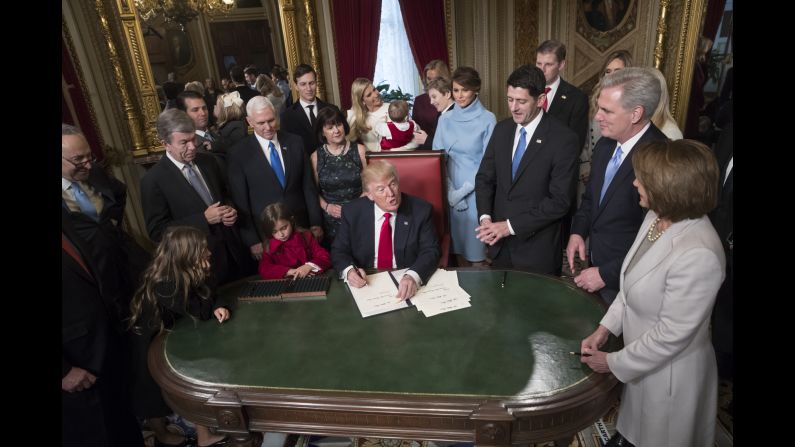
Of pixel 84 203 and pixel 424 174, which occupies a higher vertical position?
pixel 84 203

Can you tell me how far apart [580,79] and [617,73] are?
16.8 feet

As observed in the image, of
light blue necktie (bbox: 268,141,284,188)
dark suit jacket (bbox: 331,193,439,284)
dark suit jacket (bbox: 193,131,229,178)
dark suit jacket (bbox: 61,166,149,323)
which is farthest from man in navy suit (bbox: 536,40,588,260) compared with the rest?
dark suit jacket (bbox: 61,166,149,323)

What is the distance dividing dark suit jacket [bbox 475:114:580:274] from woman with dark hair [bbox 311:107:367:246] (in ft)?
2.95

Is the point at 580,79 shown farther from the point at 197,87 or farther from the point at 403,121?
the point at 197,87

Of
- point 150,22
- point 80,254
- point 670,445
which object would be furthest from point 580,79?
point 80,254

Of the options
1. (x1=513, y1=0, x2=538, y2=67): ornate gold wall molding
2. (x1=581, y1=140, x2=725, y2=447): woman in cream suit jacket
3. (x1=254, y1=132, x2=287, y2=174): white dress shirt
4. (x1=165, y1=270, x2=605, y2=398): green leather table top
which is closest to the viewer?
(x1=581, y1=140, x2=725, y2=447): woman in cream suit jacket

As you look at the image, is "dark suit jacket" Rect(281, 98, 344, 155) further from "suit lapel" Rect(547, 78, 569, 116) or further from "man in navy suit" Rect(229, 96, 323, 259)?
"suit lapel" Rect(547, 78, 569, 116)

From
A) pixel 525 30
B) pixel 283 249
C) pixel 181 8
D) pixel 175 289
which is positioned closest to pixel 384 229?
pixel 283 249

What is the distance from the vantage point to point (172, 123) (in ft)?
8.49

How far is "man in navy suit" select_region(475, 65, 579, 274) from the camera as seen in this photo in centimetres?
246

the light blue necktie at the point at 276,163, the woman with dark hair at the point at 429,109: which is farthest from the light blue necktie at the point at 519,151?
the woman with dark hair at the point at 429,109

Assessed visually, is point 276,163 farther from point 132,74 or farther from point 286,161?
point 132,74

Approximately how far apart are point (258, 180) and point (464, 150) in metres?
1.44

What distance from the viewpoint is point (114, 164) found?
4656mm
